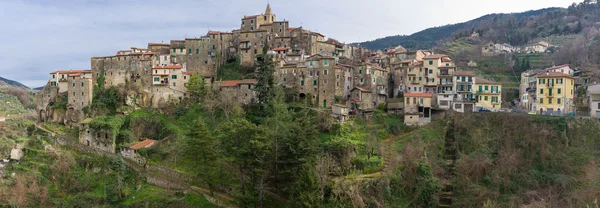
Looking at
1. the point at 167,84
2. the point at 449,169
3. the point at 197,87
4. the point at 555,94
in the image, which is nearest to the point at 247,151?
the point at 449,169

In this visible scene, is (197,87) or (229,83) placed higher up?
(229,83)

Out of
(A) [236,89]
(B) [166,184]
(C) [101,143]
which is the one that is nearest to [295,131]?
(B) [166,184]

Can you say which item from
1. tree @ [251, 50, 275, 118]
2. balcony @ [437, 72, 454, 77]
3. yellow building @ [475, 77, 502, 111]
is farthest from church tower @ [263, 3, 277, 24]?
yellow building @ [475, 77, 502, 111]

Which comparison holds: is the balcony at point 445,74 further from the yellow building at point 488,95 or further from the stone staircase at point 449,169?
the stone staircase at point 449,169

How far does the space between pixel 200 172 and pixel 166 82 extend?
2065 cm

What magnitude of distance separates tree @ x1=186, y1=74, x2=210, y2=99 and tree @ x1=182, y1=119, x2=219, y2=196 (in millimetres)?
14935

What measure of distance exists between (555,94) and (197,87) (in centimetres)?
3927

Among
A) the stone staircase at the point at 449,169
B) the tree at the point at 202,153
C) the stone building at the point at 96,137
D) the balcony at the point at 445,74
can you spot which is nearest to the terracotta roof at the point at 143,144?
the stone building at the point at 96,137

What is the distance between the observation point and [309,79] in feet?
158

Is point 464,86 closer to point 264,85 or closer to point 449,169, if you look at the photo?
point 449,169

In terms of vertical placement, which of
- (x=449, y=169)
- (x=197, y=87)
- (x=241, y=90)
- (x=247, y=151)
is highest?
(x=197, y=87)

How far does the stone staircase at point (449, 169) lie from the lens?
109 feet

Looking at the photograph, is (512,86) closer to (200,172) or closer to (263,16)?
(263,16)

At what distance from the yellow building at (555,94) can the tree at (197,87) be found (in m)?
37.0
